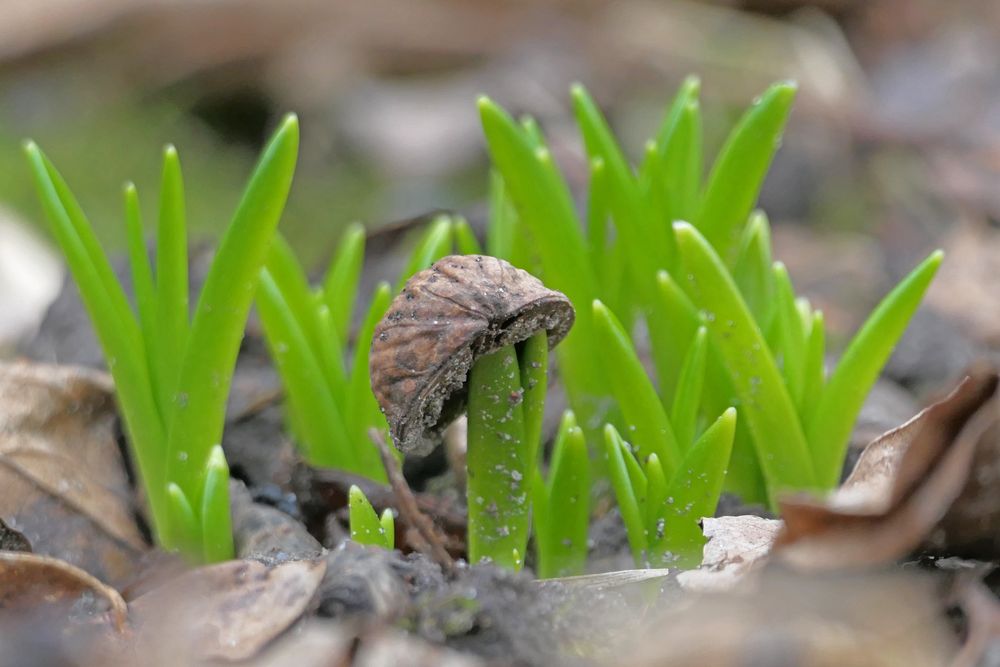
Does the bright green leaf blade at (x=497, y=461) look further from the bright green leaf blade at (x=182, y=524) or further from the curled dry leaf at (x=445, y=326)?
the bright green leaf blade at (x=182, y=524)

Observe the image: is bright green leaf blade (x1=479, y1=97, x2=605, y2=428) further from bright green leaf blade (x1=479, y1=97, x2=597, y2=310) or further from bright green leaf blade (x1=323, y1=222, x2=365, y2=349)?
bright green leaf blade (x1=323, y1=222, x2=365, y2=349)

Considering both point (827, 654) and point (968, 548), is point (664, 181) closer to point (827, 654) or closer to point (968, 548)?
point (968, 548)

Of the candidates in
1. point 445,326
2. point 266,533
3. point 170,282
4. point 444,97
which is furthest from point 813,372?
point 444,97

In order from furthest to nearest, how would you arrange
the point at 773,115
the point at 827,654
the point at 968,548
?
1. the point at 773,115
2. the point at 968,548
3. the point at 827,654

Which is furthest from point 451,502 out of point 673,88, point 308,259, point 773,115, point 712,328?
point 673,88

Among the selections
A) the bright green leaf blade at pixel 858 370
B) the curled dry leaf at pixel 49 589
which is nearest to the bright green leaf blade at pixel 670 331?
the bright green leaf blade at pixel 858 370
